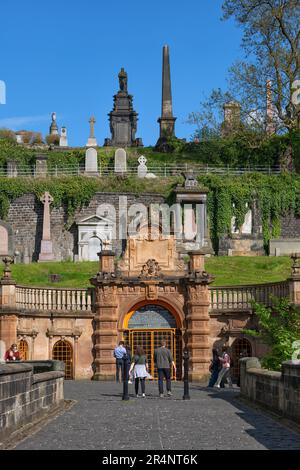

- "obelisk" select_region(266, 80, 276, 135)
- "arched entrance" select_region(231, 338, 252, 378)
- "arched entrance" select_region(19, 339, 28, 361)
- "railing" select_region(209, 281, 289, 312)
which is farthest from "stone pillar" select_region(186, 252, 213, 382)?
"obelisk" select_region(266, 80, 276, 135)

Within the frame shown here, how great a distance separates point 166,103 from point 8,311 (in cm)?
6103

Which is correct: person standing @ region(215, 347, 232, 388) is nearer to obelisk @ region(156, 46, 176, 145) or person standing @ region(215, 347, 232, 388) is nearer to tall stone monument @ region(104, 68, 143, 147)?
obelisk @ region(156, 46, 176, 145)

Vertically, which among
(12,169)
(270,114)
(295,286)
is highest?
(270,114)

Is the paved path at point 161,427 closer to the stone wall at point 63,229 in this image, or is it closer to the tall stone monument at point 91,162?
the stone wall at point 63,229

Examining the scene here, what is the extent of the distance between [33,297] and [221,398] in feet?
43.7

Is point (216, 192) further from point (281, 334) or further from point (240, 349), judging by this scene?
point (281, 334)

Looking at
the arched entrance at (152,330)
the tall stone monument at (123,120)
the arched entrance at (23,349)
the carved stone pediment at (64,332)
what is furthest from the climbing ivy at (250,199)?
the tall stone monument at (123,120)

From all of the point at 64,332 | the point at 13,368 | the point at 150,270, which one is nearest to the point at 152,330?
the point at 150,270

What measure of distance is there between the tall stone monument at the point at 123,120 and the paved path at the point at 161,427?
7286cm

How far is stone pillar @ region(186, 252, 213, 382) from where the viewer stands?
36719 millimetres

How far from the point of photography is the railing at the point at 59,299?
122ft

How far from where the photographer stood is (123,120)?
98.5 m

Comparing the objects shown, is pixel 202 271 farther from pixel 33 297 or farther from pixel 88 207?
pixel 88 207

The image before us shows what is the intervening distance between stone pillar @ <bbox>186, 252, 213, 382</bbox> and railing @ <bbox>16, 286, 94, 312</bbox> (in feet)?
13.5
